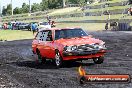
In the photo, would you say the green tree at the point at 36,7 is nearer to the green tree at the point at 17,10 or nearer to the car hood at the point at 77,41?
the green tree at the point at 17,10

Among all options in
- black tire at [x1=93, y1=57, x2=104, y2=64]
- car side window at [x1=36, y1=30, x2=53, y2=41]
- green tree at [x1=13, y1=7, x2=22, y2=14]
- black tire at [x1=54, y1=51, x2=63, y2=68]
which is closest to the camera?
black tire at [x1=54, y1=51, x2=63, y2=68]

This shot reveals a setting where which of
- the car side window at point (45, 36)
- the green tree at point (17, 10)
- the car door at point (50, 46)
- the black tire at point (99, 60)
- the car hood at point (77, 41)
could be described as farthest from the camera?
the green tree at point (17, 10)

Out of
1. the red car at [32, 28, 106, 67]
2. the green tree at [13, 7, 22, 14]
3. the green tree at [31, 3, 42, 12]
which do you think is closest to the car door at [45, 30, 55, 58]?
the red car at [32, 28, 106, 67]

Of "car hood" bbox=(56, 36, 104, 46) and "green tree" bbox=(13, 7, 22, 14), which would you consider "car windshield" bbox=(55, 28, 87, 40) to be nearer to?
"car hood" bbox=(56, 36, 104, 46)

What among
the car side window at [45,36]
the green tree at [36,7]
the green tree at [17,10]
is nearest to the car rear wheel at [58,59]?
the car side window at [45,36]

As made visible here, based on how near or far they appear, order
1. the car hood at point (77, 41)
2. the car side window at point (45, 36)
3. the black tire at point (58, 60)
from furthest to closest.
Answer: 1. the car side window at point (45, 36)
2. the black tire at point (58, 60)
3. the car hood at point (77, 41)

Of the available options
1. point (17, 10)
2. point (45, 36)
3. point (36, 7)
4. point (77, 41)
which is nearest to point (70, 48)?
point (77, 41)

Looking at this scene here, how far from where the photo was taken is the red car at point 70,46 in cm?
1535

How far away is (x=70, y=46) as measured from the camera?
1532cm

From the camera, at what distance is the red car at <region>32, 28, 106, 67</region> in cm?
1535

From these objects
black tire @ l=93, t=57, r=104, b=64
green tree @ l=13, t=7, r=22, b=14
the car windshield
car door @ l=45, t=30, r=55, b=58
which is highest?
the car windshield

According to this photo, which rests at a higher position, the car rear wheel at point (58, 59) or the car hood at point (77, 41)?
the car hood at point (77, 41)

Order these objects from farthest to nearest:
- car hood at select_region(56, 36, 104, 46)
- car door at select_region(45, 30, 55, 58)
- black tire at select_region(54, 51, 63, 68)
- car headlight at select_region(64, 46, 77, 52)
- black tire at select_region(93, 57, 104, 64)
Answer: car door at select_region(45, 30, 55, 58) < black tire at select_region(93, 57, 104, 64) < black tire at select_region(54, 51, 63, 68) < car hood at select_region(56, 36, 104, 46) < car headlight at select_region(64, 46, 77, 52)

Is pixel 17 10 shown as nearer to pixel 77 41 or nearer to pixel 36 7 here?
pixel 36 7
